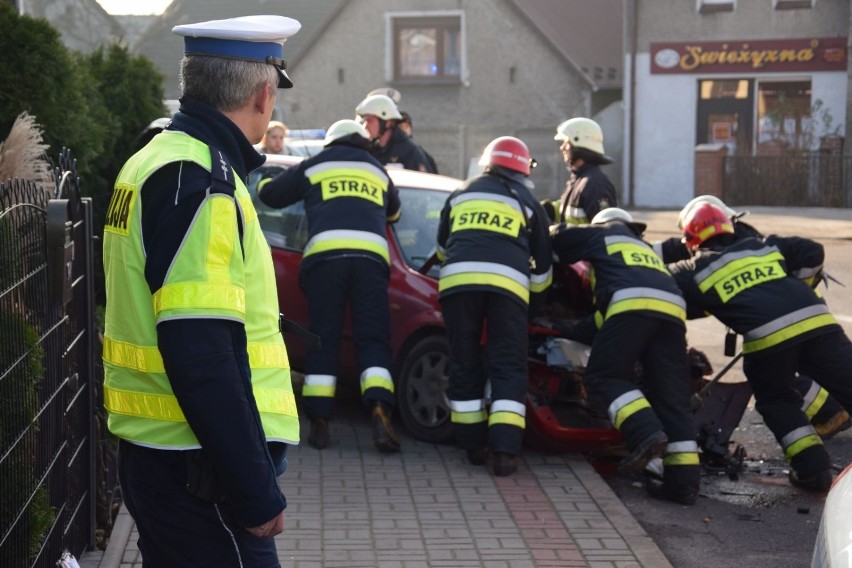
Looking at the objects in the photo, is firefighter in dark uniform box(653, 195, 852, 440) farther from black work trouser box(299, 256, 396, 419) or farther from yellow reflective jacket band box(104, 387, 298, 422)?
yellow reflective jacket band box(104, 387, 298, 422)

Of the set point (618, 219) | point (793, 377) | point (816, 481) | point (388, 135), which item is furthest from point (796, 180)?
point (816, 481)

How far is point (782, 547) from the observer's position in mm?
6348

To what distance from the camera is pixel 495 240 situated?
752 cm

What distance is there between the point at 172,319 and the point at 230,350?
0.48ft

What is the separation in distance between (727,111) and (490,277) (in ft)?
87.9

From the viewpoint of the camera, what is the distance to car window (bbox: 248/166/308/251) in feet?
28.4

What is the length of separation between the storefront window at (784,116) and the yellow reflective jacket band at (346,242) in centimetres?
2502

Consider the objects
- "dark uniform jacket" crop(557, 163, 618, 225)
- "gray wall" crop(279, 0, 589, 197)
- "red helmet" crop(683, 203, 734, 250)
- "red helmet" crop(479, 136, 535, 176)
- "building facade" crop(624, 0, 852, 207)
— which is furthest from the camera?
"gray wall" crop(279, 0, 589, 197)

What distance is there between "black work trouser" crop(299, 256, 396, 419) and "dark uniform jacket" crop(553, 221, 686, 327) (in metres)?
1.17

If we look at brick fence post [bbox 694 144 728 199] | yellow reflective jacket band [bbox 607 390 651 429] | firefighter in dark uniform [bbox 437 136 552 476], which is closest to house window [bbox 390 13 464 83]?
brick fence post [bbox 694 144 728 199]

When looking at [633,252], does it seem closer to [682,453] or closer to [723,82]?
[682,453]

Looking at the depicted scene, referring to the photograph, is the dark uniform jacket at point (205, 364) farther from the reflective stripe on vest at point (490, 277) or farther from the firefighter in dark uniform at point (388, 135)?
the firefighter in dark uniform at point (388, 135)

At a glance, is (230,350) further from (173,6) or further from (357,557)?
(173,6)

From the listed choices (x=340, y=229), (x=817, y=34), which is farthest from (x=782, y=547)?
(x=817, y=34)
